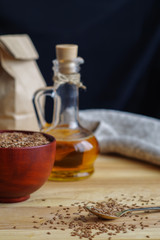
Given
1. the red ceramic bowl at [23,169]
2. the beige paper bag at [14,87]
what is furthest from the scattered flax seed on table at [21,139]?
the beige paper bag at [14,87]

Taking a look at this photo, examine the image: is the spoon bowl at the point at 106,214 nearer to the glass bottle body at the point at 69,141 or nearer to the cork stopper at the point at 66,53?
the glass bottle body at the point at 69,141

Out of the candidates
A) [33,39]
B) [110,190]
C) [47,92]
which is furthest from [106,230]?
[33,39]

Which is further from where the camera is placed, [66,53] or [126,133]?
[126,133]

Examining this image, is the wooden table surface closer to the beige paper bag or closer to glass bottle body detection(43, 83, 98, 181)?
glass bottle body detection(43, 83, 98, 181)

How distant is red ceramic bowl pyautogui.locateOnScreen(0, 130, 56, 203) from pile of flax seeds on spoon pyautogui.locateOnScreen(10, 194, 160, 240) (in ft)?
0.22

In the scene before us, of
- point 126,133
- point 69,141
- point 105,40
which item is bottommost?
point 126,133

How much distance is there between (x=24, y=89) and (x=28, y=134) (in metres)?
0.36

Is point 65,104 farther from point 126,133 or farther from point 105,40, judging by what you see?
point 105,40

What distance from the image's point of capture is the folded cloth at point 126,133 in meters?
1.25

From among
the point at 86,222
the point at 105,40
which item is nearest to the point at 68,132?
the point at 86,222

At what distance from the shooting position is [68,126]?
1086 mm

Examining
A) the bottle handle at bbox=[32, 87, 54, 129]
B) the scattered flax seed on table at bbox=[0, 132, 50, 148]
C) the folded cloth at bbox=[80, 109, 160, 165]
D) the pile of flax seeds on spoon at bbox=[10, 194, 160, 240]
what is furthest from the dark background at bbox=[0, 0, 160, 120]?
the pile of flax seeds on spoon at bbox=[10, 194, 160, 240]

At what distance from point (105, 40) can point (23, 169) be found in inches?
Answer: 44.4

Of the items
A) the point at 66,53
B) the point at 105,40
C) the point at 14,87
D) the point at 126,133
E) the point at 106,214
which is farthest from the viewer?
the point at 105,40
